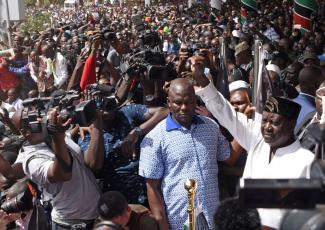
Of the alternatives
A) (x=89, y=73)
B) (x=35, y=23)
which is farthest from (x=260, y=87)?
(x=35, y=23)

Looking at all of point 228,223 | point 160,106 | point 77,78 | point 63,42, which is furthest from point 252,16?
point 228,223

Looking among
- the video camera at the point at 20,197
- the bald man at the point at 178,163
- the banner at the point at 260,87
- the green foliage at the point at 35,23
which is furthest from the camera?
the green foliage at the point at 35,23

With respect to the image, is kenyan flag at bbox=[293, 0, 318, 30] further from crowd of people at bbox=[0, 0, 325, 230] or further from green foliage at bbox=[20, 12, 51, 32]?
green foliage at bbox=[20, 12, 51, 32]

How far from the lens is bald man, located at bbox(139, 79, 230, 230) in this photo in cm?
358

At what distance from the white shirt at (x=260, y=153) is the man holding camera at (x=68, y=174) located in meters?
0.72

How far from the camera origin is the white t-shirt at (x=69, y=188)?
353cm

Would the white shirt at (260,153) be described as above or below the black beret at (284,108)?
below

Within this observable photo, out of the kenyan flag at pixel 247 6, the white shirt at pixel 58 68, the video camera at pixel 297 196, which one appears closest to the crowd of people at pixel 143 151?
the video camera at pixel 297 196

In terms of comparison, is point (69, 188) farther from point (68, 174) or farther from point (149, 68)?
point (149, 68)

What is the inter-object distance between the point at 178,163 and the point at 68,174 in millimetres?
649

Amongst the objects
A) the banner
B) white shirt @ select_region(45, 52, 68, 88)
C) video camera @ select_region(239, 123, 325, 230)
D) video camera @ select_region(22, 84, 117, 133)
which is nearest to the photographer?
video camera @ select_region(22, 84, 117, 133)

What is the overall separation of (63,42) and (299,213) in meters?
11.5

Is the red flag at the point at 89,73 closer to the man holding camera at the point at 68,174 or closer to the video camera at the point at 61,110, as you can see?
the man holding camera at the point at 68,174

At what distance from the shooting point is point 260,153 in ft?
10.8
